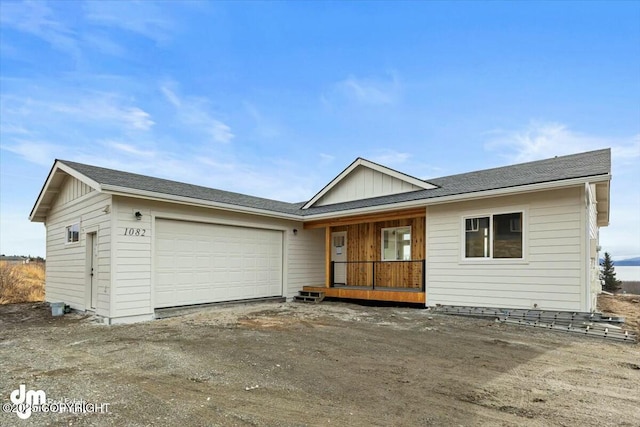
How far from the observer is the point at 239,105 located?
17.8 m

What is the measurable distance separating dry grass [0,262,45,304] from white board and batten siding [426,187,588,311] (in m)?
15.2

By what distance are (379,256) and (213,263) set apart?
542 centimetres

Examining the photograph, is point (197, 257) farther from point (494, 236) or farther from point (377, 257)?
point (494, 236)

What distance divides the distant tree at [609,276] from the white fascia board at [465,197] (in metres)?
30.6

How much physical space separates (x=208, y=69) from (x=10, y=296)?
12144 millimetres

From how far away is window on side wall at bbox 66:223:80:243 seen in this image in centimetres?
999

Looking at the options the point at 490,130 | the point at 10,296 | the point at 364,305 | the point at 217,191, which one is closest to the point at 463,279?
the point at 364,305

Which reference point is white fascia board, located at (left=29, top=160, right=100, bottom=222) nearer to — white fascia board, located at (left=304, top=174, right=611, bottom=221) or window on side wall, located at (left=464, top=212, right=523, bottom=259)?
white fascia board, located at (left=304, top=174, right=611, bottom=221)

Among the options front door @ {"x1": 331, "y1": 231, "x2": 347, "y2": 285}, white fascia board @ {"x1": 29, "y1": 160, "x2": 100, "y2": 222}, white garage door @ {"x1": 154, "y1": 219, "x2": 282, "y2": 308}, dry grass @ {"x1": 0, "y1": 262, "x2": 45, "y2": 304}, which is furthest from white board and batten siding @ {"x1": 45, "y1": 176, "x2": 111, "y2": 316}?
front door @ {"x1": 331, "y1": 231, "x2": 347, "y2": 285}

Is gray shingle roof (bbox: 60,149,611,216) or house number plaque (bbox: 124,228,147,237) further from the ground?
gray shingle roof (bbox: 60,149,611,216)

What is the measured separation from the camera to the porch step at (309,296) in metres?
11.9

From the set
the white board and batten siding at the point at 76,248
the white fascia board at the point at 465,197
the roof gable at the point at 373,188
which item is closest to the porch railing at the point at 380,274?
the white fascia board at the point at 465,197

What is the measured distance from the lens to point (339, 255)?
13.6 meters

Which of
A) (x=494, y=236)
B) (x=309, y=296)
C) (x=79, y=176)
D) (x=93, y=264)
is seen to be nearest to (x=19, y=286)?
(x=93, y=264)
